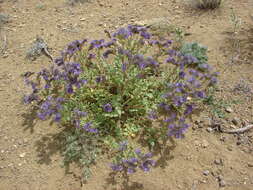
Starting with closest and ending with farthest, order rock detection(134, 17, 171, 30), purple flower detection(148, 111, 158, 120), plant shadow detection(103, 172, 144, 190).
A: plant shadow detection(103, 172, 144, 190), purple flower detection(148, 111, 158, 120), rock detection(134, 17, 171, 30)

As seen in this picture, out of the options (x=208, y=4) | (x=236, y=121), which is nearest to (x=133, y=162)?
(x=236, y=121)

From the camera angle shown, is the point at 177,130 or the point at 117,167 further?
the point at 177,130

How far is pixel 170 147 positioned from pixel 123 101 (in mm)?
810

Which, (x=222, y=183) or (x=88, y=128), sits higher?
(x=88, y=128)

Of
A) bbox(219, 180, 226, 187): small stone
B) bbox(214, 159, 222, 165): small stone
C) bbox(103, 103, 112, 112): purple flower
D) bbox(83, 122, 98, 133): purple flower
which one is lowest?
bbox(219, 180, 226, 187): small stone

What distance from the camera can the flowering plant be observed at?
3.22 metres

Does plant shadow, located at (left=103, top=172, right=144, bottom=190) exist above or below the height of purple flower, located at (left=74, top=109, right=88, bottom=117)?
below

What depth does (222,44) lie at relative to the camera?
4.35 m

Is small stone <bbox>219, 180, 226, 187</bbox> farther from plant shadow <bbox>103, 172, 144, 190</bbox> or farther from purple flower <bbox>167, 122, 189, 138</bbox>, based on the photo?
plant shadow <bbox>103, 172, 144, 190</bbox>

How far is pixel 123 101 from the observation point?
356 centimetres

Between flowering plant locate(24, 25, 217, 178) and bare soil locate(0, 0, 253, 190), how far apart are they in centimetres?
22

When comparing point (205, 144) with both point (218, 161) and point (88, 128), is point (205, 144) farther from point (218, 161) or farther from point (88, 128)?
point (88, 128)

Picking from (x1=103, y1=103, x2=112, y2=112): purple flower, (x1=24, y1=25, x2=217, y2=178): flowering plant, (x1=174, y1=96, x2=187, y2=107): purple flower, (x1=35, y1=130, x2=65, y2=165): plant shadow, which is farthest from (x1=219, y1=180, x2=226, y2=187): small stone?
(x1=35, y1=130, x2=65, y2=165): plant shadow

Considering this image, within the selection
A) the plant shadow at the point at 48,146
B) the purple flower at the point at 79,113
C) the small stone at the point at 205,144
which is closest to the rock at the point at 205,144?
the small stone at the point at 205,144
